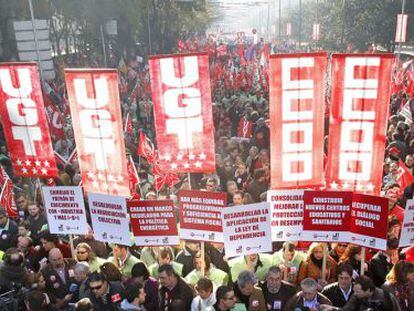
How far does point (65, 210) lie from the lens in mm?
7281

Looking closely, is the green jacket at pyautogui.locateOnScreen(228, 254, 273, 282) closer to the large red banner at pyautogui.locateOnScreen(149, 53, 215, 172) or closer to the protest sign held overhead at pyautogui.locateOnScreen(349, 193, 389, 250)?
the protest sign held overhead at pyautogui.locateOnScreen(349, 193, 389, 250)

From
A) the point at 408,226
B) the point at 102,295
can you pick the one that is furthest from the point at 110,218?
the point at 408,226

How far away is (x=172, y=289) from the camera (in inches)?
238

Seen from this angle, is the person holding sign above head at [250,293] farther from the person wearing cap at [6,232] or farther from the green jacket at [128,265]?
the person wearing cap at [6,232]

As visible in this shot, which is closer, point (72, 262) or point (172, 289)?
point (172, 289)

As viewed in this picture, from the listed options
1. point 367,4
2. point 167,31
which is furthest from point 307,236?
point 167,31

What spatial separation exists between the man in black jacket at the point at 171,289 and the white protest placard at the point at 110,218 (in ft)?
3.32

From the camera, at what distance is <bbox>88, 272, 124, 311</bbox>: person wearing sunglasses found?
18.8 feet

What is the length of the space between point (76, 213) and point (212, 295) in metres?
2.39

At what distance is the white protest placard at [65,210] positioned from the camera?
721 cm

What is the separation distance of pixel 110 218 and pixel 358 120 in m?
3.26

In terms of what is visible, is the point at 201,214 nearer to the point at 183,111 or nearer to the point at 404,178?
the point at 183,111

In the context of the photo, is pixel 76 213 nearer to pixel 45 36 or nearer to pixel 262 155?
pixel 262 155

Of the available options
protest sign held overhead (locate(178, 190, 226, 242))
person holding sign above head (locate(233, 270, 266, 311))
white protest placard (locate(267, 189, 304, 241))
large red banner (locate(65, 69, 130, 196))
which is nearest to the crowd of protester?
person holding sign above head (locate(233, 270, 266, 311))
